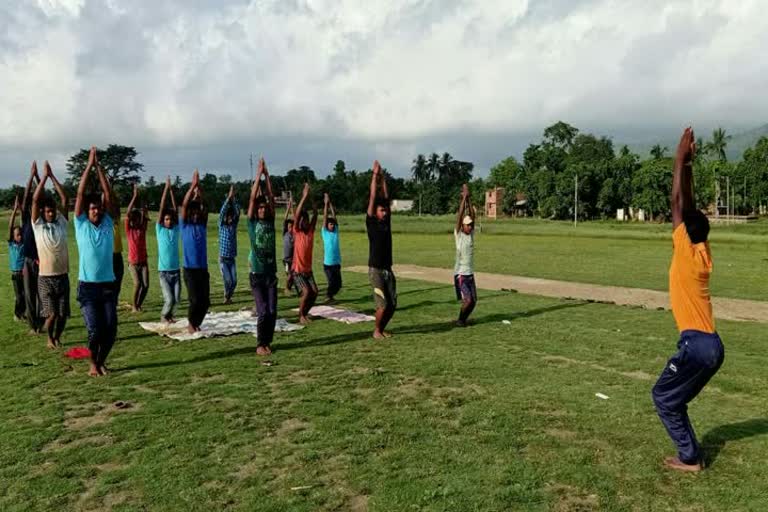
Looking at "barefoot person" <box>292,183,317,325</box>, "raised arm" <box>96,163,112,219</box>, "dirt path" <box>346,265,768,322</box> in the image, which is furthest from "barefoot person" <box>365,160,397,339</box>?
"dirt path" <box>346,265,768,322</box>

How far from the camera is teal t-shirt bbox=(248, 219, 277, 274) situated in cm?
1011

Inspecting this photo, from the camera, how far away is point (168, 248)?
1210cm

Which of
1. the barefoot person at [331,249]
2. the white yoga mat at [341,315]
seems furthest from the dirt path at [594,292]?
the white yoga mat at [341,315]

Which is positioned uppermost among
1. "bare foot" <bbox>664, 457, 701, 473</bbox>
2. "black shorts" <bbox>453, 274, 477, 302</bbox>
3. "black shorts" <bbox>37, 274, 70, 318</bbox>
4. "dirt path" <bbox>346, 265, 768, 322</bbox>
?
"black shorts" <bbox>37, 274, 70, 318</bbox>

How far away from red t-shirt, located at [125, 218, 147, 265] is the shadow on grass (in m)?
11.3

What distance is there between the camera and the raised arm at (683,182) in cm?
561

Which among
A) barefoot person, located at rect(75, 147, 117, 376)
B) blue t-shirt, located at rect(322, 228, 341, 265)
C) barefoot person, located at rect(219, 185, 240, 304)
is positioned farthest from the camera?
blue t-shirt, located at rect(322, 228, 341, 265)

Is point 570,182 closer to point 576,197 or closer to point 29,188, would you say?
point 576,197

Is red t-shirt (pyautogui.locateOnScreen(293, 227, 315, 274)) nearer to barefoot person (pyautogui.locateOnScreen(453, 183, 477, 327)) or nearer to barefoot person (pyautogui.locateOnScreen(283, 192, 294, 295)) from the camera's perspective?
barefoot person (pyautogui.locateOnScreen(453, 183, 477, 327))

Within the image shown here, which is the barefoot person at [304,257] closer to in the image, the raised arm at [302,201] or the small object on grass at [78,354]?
the raised arm at [302,201]

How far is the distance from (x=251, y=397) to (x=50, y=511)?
2943 millimetres

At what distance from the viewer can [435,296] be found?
653 inches

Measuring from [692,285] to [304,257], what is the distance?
8618 mm

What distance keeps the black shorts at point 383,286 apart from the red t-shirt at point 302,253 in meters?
2.45
